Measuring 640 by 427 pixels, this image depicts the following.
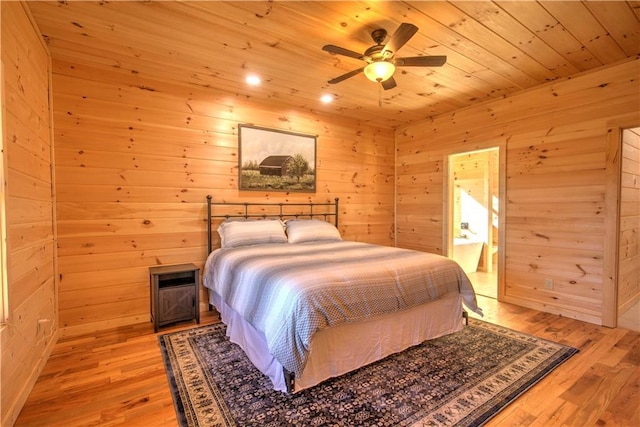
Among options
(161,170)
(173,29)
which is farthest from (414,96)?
(161,170)

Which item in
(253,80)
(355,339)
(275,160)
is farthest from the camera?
(275,160)

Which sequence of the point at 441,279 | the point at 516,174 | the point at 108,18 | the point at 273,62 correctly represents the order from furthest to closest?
the point at 516,174, the point at 273,62, the point at 441,279, the point at 108,18

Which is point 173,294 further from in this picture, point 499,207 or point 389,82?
point 499,207

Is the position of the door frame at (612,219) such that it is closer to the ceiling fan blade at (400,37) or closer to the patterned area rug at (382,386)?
the patterned area rug at (382,386)

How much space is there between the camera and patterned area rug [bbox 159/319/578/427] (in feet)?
5.65

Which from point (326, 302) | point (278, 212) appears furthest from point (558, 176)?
point (278, 212)

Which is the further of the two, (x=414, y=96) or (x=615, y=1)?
(x=414, y=96)

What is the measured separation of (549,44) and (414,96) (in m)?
1.42

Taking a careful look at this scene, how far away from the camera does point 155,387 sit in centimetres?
201

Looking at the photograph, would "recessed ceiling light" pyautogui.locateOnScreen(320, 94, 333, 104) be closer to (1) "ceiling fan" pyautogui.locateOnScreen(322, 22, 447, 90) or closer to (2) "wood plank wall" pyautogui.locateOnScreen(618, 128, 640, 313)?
(1) "ceiling fan" pyautogui.locateOnScreen(322, 22, 447, 90)

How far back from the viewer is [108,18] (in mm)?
2201

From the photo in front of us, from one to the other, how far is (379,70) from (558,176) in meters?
2.45

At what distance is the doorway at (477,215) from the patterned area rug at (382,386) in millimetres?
2278

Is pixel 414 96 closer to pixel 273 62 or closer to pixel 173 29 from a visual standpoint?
pixel 273 62
